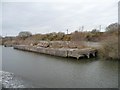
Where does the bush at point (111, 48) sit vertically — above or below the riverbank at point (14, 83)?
above

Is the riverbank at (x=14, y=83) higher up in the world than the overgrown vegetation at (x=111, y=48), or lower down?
lower down

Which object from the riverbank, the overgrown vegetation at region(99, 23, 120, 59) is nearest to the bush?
the overgrown vegetation at region(99, 23, 120, 59)

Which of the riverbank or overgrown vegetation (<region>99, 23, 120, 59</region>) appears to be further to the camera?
overgrown vegetation (<region>99, 23, 120, 59</region>)

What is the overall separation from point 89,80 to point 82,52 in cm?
1221

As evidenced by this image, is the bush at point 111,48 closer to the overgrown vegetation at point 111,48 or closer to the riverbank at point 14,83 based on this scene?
the overgrown vegetation at point 111,48

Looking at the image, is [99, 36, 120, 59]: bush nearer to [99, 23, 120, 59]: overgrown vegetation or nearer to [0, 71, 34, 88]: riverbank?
[99, 23, 120, 59]: overgrown vegetation

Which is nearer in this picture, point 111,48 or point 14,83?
point 14,83

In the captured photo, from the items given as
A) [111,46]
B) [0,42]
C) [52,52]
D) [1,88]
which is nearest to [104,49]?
[111,46]

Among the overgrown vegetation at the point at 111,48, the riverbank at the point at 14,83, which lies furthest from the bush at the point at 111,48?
the riverbank at the point at 14,83

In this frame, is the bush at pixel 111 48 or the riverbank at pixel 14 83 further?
the bush at pixel 111 48

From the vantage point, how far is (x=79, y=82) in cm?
1101

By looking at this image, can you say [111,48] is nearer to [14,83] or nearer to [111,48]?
[111,48]

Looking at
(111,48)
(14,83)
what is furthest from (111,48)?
(14,83)

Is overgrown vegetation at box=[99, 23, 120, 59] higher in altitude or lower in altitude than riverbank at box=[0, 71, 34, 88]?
higher
